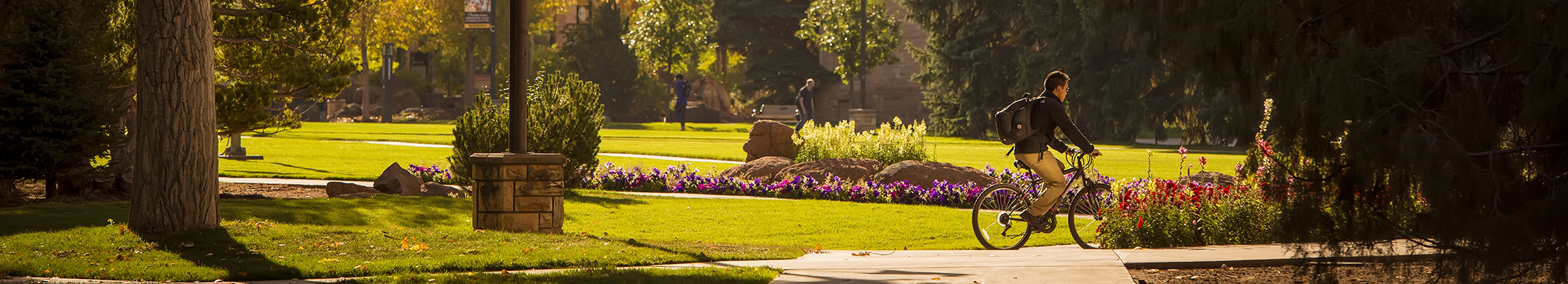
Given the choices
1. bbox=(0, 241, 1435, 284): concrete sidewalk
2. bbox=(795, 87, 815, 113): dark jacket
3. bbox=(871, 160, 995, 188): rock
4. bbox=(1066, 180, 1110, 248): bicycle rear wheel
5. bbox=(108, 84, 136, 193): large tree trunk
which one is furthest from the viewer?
bbox=(795, 87, 815, 113): dark jacket

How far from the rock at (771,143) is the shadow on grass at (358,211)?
598 cm

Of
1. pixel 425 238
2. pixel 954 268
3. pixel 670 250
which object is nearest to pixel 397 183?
pixel 425 238

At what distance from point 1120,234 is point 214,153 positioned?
21.9 feet

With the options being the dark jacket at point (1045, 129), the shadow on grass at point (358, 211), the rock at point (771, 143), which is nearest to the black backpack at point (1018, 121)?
the dark jacket at point (1045, 129)

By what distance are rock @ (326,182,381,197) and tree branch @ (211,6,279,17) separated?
2.00m

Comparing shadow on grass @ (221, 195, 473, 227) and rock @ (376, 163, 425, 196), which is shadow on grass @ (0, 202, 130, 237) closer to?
shadow on grass @ (221, 195, 473, 227)

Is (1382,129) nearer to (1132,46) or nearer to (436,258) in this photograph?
(436,258)

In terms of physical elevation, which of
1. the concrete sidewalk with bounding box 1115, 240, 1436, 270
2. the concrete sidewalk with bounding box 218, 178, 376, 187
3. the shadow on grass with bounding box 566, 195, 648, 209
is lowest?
the shadow on grass with bounding box 566, 195, 648, 209

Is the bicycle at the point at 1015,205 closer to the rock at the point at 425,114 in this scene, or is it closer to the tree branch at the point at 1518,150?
the tree branch at the point at 1518,150

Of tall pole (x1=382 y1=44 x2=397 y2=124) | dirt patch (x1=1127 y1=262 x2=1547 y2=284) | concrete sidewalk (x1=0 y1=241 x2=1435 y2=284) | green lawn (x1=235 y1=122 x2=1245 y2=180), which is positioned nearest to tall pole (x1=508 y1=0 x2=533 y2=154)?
concrete sidewalk (x1=0 y1=241 x2=1435 y2=284)

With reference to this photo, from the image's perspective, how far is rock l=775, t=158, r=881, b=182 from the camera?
51.0 ft

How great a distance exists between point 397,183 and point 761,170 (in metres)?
4.62

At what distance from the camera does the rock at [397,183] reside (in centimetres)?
1425

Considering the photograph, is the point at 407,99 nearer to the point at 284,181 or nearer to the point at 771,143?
the point at 771,143
